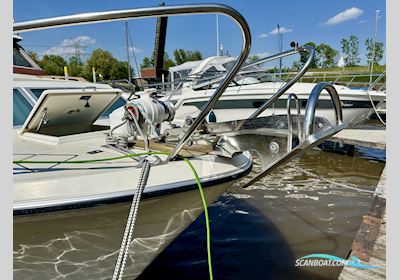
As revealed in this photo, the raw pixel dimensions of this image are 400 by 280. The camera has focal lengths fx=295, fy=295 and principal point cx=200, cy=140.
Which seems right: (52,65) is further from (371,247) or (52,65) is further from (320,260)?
(371,247)

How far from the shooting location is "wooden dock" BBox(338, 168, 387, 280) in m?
2.49

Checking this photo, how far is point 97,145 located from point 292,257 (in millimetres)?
2425

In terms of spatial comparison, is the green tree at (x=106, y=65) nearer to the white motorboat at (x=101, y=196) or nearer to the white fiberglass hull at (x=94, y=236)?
the white motorboat at (x=101, y=196)

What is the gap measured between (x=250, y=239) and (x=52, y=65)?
36891 millimetres

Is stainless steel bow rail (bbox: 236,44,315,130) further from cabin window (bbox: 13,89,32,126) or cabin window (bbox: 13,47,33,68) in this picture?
cabin window (bbox: 13,47,33,68)

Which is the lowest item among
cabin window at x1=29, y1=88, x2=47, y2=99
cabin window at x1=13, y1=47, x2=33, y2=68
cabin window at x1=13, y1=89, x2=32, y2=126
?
cabin window at x1=13, y1=89, x2=32, y2=126

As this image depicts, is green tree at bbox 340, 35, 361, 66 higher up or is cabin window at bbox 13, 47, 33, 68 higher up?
green tree at bbox 340, 35, 361, 66

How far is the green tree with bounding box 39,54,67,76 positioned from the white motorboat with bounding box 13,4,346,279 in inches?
1333

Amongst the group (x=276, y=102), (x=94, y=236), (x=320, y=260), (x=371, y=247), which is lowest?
(x=320, y=260)

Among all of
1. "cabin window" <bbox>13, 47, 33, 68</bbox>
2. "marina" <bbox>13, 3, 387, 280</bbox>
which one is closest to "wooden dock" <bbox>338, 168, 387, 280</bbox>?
"marina" <bbox>13, 3, 387, 280</bbox>

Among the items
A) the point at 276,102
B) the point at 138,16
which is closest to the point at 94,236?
the point at 138,16

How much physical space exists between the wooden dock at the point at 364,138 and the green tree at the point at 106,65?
106 feet

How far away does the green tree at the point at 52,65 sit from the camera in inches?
1307

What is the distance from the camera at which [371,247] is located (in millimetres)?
2797
